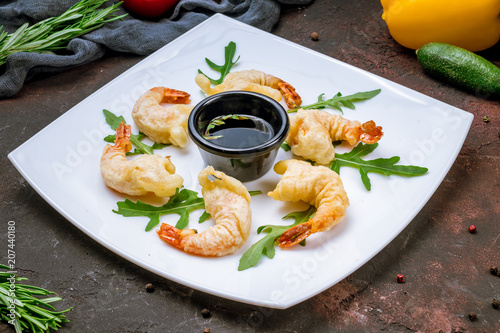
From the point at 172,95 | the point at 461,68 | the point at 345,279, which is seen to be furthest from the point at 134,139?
the point at 461,68

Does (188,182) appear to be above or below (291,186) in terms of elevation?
below

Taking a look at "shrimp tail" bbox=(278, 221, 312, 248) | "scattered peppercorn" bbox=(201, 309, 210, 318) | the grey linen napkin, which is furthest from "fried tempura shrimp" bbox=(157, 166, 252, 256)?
the grey linen napkin

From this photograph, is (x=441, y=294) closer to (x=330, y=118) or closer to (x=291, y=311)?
(x=291, y=311)

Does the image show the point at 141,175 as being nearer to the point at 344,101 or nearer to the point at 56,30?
the point at 344,101

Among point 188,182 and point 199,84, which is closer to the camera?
point 188,182

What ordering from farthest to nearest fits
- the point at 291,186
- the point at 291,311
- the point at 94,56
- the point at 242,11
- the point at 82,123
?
the point at 242,11
the point at 94,56
the point at 82,123
the point at 291,186
the point at 291,311

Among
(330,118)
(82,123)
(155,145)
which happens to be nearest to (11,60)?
(82,123)

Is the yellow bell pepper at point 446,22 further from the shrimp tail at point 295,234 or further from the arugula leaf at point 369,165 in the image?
the shrimp tail at point 295,234

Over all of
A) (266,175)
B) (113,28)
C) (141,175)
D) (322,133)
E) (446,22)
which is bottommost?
(266,175)
